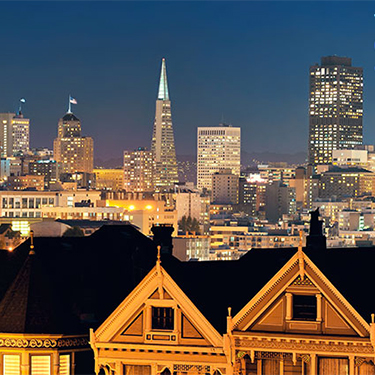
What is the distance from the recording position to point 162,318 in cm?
2433

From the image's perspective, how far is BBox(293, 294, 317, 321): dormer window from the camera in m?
23.8

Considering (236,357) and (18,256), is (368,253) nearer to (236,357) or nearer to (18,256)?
(236,357)

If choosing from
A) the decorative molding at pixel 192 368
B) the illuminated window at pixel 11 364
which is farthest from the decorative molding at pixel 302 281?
the illuminated window at pixel 11 364

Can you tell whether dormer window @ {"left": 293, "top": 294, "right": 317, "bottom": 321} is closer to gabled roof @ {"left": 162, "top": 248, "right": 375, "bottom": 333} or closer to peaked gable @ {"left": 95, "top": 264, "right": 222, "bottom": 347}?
gabled roof @ {"left": 162, "top": 248, "right": 375, "bottom": 333}

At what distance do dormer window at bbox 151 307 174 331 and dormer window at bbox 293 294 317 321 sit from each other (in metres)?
1.70

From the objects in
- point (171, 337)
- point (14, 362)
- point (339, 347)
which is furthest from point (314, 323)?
point (14, 362)

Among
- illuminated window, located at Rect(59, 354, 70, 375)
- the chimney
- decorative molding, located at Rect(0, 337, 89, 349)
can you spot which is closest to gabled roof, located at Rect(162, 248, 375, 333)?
the chimney

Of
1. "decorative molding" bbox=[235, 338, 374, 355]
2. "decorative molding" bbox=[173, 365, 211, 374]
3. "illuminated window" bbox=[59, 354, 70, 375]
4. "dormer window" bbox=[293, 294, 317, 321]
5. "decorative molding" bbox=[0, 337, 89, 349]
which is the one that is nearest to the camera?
"decorative molding" bbox=[235, 338, 374, 355]

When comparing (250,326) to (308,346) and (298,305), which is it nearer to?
(298,305)

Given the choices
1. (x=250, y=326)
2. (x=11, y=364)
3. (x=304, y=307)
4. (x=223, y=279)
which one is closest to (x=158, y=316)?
(x=250, y=326)

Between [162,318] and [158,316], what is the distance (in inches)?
2.4

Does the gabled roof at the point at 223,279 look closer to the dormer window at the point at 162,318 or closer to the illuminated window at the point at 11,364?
the dormer window at the point at 162,318

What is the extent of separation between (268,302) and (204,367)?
49.9 inches

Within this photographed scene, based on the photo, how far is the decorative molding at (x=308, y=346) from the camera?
23406 millimetres
